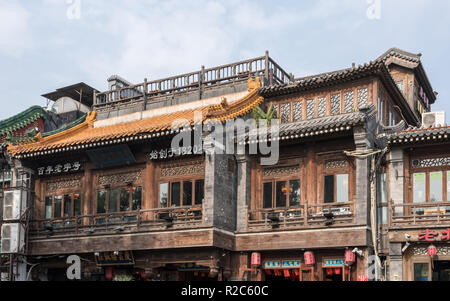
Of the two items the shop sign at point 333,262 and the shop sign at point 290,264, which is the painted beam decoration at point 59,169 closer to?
the shop sign at point 290,264

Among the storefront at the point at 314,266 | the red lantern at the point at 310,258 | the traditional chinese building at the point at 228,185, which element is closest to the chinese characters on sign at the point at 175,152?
the traditional chinese building at the point at 228,185

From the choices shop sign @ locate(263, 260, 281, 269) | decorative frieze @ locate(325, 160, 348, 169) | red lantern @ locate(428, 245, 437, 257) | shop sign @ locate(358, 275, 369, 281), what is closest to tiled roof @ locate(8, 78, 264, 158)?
decorative frieze @ locate(325, 160, 348, 169)

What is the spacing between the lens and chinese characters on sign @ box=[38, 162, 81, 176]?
24.0m

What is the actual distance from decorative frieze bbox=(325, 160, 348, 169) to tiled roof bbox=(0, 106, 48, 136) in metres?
14.0

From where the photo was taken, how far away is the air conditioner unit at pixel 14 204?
23.6 m

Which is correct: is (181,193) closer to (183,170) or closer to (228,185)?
(183,170)

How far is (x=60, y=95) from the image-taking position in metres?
32.2

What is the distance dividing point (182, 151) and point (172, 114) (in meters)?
2.62

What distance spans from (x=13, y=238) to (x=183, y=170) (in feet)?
23.0

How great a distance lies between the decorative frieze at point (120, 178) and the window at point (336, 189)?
272 inches

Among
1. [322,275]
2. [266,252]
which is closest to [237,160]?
[266,252]

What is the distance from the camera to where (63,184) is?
80.4 feet
